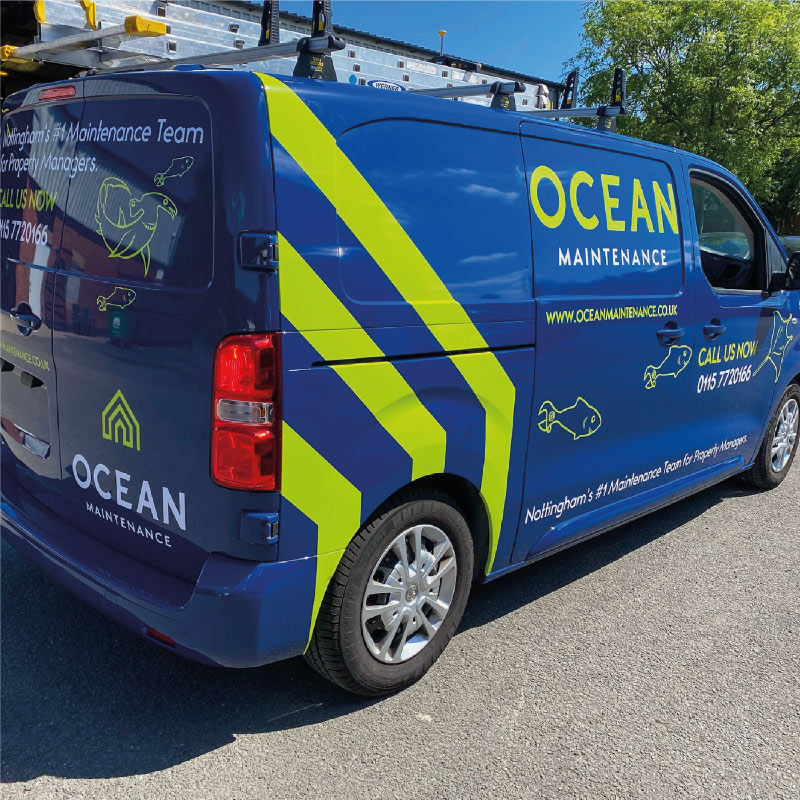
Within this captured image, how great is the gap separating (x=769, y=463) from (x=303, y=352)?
13.2 ft

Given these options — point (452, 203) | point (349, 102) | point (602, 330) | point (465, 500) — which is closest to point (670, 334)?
point (602, 330)

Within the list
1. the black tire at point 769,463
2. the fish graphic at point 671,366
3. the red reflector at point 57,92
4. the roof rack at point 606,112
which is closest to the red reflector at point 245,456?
the red reflector at point 57,92

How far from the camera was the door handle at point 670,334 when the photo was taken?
3.81m

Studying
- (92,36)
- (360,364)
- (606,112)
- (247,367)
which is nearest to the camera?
(247,367)

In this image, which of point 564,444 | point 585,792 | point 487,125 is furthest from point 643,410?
point 585,792

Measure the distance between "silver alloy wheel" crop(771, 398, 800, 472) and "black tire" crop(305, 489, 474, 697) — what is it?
126 inches

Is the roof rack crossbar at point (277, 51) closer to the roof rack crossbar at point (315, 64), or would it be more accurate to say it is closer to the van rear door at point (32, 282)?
the roof rack crossbar at point (315, 64)

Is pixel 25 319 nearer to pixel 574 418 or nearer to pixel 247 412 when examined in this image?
pixel 247 412

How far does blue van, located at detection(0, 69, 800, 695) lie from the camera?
2.33 m

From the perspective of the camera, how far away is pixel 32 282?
115 inches

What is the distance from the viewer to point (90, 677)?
2.96 meters

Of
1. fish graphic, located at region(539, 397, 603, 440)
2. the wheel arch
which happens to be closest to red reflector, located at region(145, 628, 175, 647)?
the wheel arch

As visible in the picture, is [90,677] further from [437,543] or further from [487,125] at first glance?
[487,125]

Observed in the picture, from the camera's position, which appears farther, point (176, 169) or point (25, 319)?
point (25, 319)
